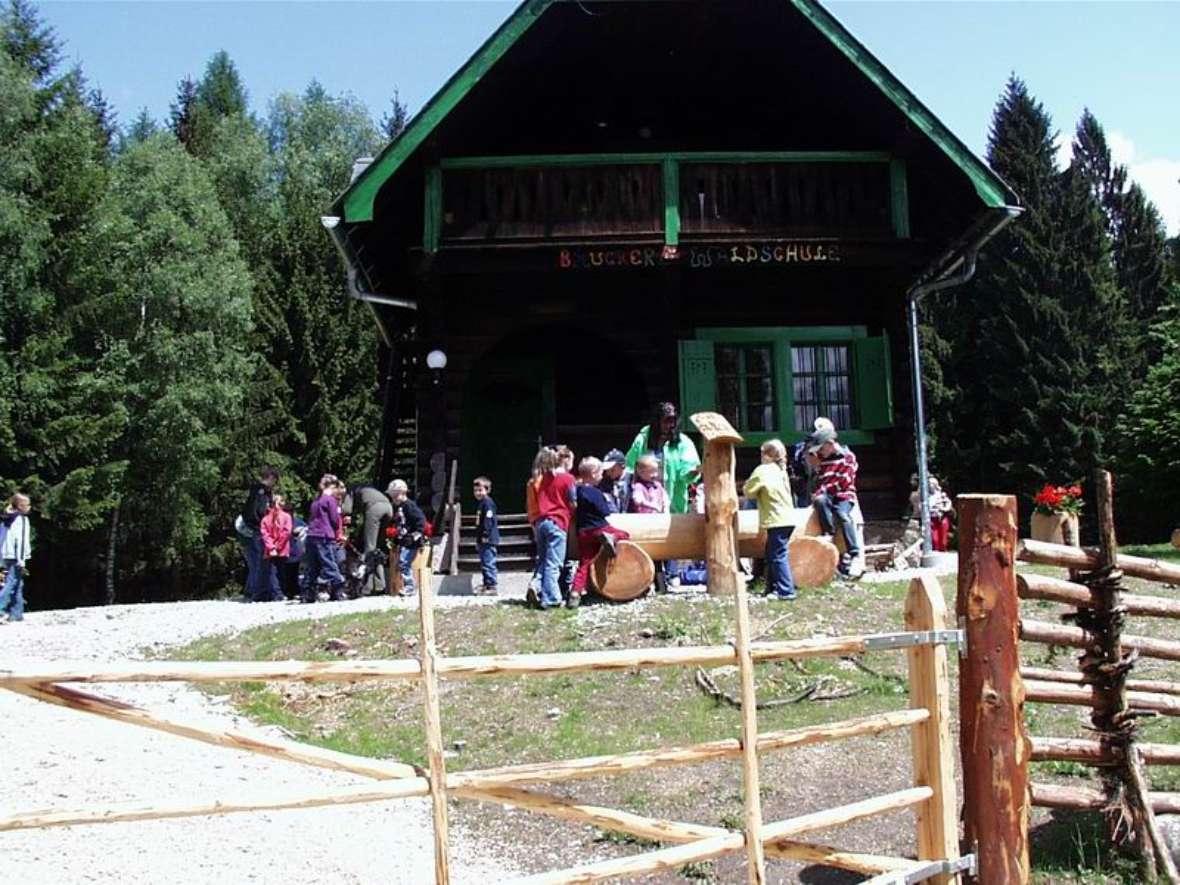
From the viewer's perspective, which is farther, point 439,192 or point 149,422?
point 149,422

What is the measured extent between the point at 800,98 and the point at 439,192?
5.43m

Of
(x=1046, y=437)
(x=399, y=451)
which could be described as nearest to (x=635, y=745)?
(x=399, y=451)

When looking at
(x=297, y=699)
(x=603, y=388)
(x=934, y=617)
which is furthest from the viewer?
(x=603, y=388)

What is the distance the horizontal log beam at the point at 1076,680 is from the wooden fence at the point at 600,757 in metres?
0.71

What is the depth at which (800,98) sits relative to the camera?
16109 millimetres

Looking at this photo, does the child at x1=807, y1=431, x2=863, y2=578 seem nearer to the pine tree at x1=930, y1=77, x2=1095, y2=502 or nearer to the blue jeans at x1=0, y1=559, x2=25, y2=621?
the blue jeans at x1=0, y1=559, x2=25, y2=621

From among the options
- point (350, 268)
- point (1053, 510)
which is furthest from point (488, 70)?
point (1053, 510)

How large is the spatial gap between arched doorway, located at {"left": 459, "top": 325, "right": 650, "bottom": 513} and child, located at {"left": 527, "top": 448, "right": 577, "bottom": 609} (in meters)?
6.45

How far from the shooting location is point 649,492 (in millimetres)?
11469

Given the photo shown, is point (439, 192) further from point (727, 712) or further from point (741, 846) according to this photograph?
point (741, 846)

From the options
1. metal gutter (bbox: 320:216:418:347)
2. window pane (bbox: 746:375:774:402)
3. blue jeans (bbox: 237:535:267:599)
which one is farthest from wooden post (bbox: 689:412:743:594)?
blue jeans (bbox: 237:535:267:599)

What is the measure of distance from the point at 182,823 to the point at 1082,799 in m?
4.79

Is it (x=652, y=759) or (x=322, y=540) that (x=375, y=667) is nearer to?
(x=652, y=759)

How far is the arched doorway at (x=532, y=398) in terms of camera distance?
18.1 m
